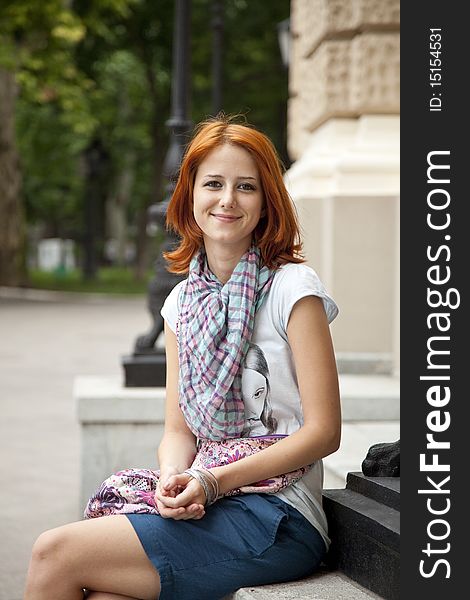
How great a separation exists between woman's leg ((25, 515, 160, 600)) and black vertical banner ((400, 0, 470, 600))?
79 cm

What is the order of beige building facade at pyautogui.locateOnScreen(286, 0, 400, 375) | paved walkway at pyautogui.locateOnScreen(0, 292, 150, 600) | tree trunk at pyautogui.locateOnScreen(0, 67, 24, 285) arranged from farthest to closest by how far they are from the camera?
tree trunk at pyautogui.locateOnScreen(0, 67, 24, 285) < beige building facade at pyautogui.locateOnScreen(286, 0, 400, 375) < paved walkway at pyautogui.locateOnScreen(0, 292, 150, 600)

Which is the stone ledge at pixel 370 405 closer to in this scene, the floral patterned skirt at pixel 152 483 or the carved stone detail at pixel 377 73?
the carved stone detail at pixel 377 73

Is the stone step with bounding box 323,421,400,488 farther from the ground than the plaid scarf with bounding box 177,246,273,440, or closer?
closer

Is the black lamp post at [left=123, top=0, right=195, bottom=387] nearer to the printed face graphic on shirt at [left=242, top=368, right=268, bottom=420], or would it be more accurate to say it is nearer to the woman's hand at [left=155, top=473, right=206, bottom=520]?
the printed face graphic on shirt at [left=242, top=368, right=268, bottom=420]

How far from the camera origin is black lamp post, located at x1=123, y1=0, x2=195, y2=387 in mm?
6879

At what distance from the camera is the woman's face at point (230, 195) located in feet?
11.4

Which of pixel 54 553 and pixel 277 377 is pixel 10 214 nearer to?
pixel 277 377

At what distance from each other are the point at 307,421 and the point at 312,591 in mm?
452

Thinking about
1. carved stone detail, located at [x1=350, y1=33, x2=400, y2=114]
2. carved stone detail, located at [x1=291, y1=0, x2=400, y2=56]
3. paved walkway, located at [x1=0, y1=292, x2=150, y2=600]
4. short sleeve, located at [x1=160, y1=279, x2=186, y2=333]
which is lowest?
paved walkway, located at [x1=0, y1=292, x2=150, y2=600]

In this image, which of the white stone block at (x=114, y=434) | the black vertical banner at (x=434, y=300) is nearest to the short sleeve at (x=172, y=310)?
the black vertical banner at (x=434, y=300)

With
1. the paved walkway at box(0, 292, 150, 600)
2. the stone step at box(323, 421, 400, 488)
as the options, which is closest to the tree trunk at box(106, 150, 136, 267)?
the paved walkway at box(0, 292, 150, 600)

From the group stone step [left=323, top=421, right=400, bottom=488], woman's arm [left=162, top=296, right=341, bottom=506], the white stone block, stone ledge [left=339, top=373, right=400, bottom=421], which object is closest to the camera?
Answer: woman's arm [left=162, top=296, right=341, bottom=506]

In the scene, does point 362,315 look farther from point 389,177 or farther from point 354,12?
point 354,12

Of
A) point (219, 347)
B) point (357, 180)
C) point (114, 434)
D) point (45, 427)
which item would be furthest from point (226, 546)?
point (45, 427)
